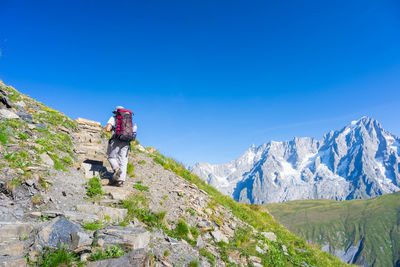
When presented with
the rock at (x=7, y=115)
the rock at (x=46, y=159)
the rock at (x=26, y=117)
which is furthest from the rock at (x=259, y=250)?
the rock at (x=7, y=115)

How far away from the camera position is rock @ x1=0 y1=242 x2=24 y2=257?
468cm

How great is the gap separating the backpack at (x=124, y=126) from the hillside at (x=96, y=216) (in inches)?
94.1

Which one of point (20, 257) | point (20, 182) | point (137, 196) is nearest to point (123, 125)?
point (137, 196)

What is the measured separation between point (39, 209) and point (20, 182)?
51.9 inches

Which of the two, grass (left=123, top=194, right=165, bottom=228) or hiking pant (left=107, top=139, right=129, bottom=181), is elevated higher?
hiking pant (left=107, top=139, right=129, bottom=181)

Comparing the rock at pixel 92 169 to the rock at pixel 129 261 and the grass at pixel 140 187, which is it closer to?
the grass at pixel 140 187

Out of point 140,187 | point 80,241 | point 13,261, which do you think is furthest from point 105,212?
point 140,187

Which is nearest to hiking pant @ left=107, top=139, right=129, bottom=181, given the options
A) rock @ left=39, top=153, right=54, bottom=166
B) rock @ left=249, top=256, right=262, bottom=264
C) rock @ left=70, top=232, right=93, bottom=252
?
rock @ left=39, top=153, right=54, bottom=166

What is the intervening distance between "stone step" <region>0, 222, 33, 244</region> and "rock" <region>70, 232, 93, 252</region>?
1.12 metres

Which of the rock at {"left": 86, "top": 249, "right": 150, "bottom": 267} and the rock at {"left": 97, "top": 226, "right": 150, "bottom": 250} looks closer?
the rock at {"left": 86, "top": 249, "right": 150, "bottom": 267}

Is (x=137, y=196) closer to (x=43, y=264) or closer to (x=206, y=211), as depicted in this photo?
(x=206, y=211)

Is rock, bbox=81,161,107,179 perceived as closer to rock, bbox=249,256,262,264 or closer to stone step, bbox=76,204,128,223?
stone step, bbox=76,204,128,223

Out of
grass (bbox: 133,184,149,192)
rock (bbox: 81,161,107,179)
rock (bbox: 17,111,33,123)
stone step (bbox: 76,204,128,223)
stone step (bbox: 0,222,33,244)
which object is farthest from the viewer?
rock (bbox: 17,111,33,123)

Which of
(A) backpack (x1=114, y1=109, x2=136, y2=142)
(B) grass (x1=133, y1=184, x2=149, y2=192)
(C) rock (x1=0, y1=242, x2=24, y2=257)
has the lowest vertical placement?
(C) rock (x1=0, y1=242, x2=24, y2=257)
